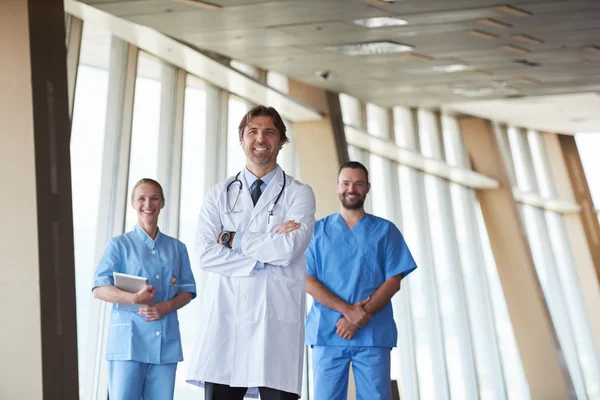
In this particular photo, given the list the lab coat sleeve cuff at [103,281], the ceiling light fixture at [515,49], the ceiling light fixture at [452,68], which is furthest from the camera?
the ceiling light fixture at [452,68]

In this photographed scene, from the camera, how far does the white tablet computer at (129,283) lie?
3.21m

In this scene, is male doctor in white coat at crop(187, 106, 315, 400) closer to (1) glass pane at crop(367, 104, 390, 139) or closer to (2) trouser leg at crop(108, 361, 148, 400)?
(2) trouser leg at crop(108, 361, 148, 400)

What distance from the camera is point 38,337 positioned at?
3.49m

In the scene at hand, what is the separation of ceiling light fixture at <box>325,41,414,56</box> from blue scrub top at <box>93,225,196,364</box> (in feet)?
11.5

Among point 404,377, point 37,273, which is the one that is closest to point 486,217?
point 404,377

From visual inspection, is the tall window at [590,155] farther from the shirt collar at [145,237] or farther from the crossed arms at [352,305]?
the shirt collar at [145,237]

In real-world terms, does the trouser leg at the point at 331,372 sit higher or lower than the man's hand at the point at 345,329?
lower

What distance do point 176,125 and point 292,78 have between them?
6.54 ft

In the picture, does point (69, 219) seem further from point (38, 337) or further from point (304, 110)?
point (304, 110)

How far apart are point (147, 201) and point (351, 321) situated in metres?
1.18

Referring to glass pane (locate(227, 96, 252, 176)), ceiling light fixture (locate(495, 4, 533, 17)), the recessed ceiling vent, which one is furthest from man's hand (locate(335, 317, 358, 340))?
the recessed ceiling vent

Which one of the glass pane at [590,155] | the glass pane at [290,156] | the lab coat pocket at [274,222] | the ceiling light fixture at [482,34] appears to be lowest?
the lab coat pocket at [274,222]

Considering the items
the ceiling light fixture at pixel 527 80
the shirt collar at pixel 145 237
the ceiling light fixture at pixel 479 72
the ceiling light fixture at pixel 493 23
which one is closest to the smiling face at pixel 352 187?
the shirt collar at pixel 145 237

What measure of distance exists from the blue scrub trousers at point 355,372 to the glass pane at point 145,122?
244 cm
